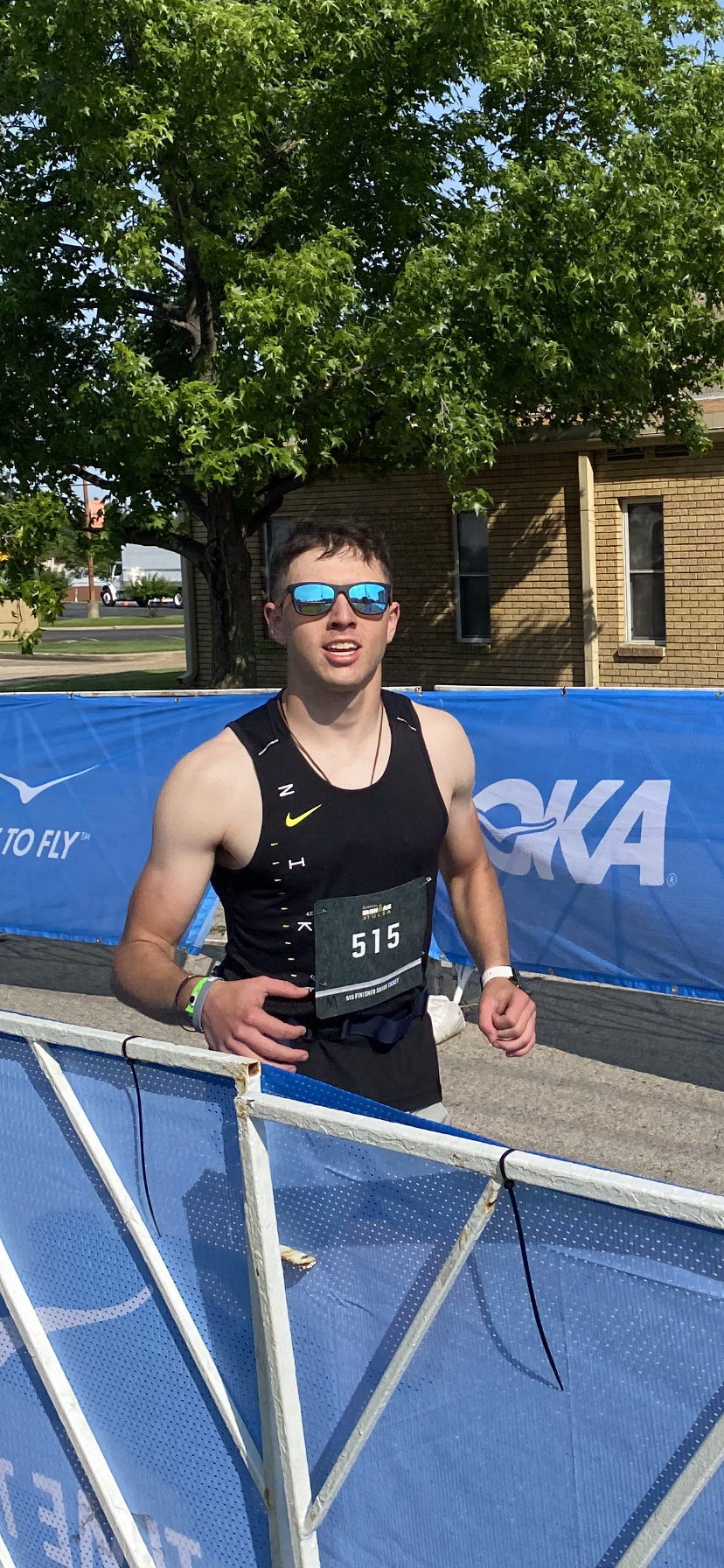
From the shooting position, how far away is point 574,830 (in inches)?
292

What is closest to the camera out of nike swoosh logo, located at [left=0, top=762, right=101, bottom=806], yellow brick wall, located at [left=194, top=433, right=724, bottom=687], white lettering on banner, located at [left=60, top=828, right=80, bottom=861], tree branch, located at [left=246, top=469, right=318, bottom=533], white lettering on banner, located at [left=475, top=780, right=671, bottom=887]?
white lettering on banner, located at [left=475, top=780, right=671, bottom=887]

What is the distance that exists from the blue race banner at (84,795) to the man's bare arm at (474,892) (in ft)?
16.5

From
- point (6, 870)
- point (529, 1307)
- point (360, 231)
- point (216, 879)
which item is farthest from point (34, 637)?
point (529, 1307)

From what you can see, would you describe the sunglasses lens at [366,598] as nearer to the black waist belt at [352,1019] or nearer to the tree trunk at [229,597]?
the black waist belt at [352,1019]

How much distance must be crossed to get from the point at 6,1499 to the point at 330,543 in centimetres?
215

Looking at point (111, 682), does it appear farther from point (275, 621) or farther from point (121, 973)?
point (121, 973)

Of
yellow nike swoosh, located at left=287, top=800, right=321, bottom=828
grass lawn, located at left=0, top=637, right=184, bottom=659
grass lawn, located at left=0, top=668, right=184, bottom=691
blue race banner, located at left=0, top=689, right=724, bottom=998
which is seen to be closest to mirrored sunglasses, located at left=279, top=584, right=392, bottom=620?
yellow nike swoosh, located at left=287, top=800, right=321, bottom=828

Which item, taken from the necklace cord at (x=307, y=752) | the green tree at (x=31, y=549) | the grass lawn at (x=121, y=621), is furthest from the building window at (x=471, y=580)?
the grass lawn at (x=121, y=621)

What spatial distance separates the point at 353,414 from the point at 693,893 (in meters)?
10.7

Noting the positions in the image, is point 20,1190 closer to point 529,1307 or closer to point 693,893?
point 529,1307

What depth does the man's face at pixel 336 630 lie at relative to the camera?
10.5ft

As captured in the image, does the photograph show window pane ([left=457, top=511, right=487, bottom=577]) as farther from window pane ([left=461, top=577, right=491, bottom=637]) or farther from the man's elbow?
the man's elbow

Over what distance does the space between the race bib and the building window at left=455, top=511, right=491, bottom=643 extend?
18.4 metres

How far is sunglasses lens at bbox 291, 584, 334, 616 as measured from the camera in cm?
321
